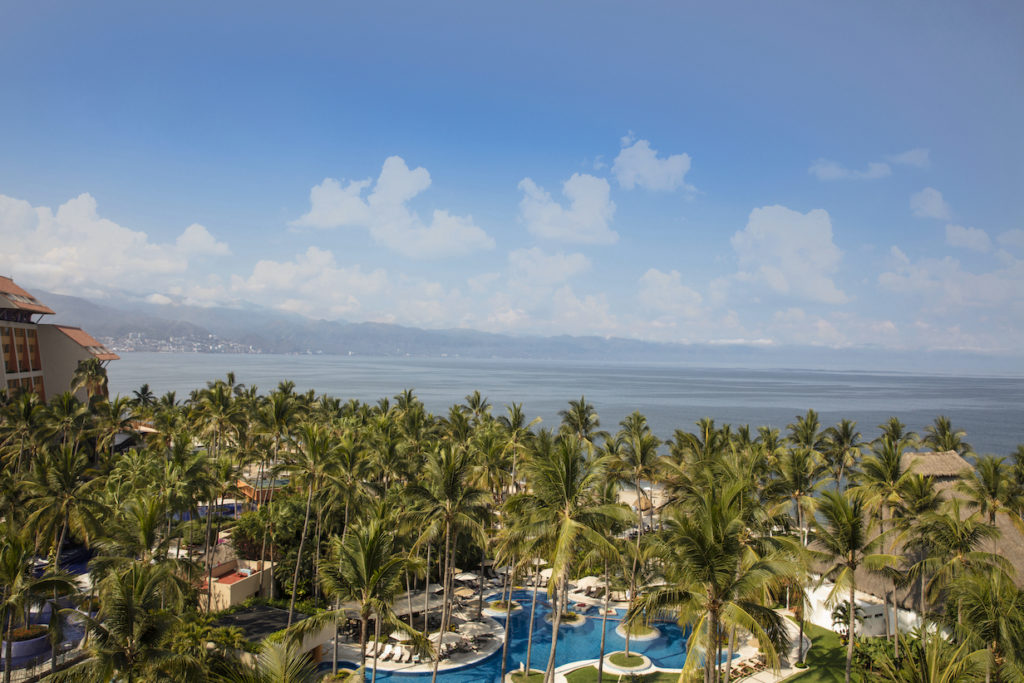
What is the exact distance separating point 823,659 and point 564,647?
45.5ft

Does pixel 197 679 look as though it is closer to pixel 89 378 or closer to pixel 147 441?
pixel 147 441

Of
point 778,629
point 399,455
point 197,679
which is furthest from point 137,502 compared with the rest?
point 778,629

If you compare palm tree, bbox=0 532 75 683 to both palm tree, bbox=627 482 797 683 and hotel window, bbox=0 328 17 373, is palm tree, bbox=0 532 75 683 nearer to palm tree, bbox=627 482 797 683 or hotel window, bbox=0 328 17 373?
palm tree, bbox=627 482 797 683

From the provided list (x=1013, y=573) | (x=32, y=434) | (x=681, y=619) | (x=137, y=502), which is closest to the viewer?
(x=681, y=619)

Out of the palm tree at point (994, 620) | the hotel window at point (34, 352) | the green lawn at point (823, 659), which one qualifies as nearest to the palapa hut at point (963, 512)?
the green lawn at point (823, 659)

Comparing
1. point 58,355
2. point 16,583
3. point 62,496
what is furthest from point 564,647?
point 58,355

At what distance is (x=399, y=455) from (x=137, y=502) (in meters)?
17.5

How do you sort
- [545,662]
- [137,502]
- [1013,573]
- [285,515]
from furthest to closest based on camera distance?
1. [285,515]
2. [545,662]
3. [1013,573]
4. [137,502]

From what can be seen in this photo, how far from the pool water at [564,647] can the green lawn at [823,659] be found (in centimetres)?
635

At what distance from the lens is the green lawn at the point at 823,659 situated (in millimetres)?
30391

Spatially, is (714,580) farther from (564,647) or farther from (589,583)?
(589,583)

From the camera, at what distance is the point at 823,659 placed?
106 ft

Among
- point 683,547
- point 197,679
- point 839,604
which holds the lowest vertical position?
point 839,604

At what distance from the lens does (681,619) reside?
64.9ft
